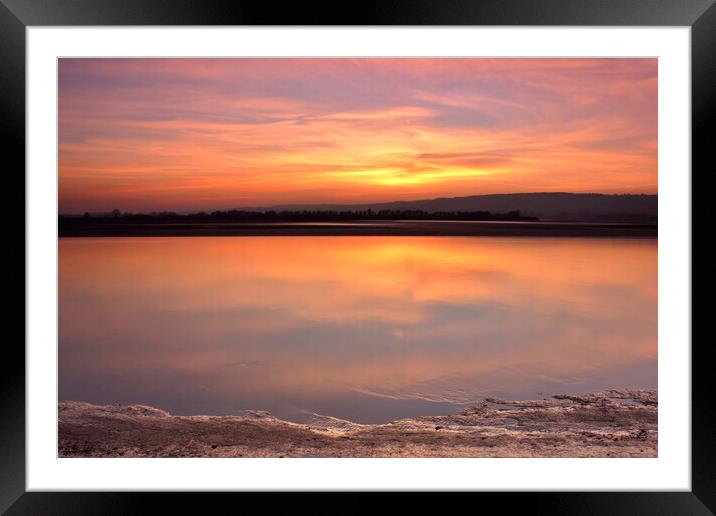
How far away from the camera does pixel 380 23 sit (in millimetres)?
1629

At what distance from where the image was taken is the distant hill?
553 inches

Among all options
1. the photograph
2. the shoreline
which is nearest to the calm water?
the photograph

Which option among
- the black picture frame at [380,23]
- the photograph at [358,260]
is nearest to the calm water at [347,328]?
the photograph at [358,260]

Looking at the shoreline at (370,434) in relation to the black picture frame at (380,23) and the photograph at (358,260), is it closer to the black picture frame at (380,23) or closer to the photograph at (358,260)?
the photograph at (358,260)

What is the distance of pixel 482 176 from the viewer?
1477 centimetres

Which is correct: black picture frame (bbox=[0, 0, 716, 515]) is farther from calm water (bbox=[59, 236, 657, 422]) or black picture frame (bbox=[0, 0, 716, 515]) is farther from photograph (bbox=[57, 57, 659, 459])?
calm water (bbox=[59, 236, 657, 422])

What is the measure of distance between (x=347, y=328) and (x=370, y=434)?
4439 mm

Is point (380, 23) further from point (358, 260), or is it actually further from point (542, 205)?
point (542, 205)

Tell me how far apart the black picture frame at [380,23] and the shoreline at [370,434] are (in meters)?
0.95

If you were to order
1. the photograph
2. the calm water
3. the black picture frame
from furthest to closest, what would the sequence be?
the calm water
the photograph
the black picture frame

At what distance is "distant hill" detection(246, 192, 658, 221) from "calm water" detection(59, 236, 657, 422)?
4.80 feet

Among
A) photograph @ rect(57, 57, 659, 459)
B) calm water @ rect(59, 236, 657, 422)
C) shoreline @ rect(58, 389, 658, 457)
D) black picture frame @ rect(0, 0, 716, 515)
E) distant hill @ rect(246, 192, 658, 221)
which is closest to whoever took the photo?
black picture frame @ rect(0, 0, 716, 515)

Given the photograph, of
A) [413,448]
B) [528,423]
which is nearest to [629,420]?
[528,423]

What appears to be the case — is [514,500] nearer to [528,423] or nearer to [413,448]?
[413,448]
